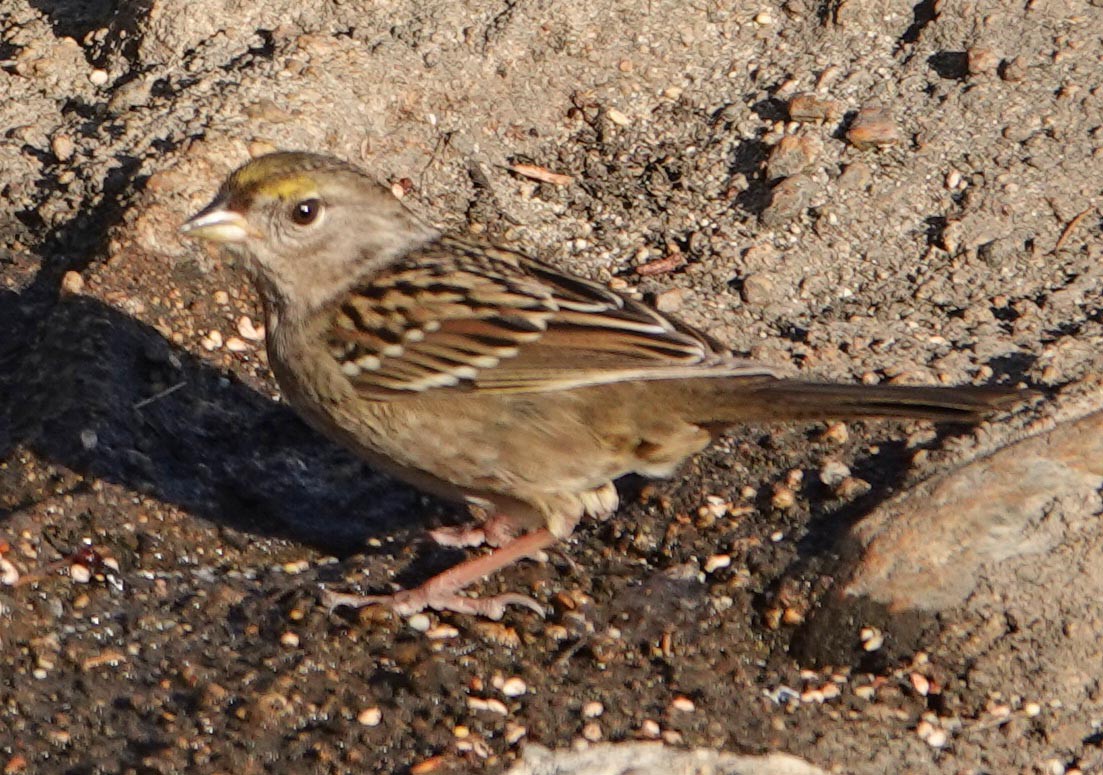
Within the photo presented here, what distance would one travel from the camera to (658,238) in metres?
5.80

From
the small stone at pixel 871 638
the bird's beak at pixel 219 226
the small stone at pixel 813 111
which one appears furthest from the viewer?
the small stone at pixel 813 111

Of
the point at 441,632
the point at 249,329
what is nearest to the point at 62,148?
the point at 249,329

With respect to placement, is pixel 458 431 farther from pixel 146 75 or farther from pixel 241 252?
pixel 146 75

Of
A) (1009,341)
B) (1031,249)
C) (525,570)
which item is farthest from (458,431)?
(1031,249)

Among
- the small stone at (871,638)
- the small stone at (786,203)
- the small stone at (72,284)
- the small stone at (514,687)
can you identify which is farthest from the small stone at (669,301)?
the small stone at (72,284)

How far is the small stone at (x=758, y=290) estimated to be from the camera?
17.9 ft

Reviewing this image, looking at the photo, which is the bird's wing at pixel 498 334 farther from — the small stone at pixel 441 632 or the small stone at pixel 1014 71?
the small stone at pixel 1014 71

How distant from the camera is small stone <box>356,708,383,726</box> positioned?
394 centimetres

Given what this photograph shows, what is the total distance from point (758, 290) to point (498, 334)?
124cm

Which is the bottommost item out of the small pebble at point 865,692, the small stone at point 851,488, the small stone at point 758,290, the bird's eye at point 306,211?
the small pebble at point 865,692

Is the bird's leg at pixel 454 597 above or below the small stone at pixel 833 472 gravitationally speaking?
below

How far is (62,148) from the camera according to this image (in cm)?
592

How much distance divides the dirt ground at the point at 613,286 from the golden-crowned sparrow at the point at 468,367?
0.29 metres

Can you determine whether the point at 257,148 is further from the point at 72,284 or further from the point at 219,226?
the point at 219,226
